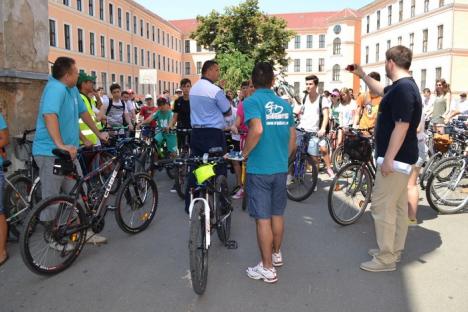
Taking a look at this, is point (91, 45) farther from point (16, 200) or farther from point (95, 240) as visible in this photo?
point (95, 240)

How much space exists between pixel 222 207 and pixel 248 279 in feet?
2.92

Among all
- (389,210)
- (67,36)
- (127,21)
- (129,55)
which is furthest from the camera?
(129,55)

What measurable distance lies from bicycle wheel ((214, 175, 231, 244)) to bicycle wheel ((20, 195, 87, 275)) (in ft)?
4.61

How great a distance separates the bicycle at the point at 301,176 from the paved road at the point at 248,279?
5.09 feet

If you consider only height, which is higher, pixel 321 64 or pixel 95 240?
pixel 321 64

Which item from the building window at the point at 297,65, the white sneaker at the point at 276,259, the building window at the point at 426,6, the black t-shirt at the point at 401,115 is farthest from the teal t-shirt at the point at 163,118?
the building window at the point at 297,65

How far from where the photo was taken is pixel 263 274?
417cm

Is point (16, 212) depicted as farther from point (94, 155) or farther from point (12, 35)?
point (12, 35)

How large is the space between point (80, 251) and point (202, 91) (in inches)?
96.7

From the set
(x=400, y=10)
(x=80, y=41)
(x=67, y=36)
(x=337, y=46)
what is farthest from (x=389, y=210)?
(x=337, y=46)

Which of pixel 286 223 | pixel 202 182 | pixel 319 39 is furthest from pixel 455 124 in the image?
pixel 319 39

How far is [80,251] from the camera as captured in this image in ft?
15.5

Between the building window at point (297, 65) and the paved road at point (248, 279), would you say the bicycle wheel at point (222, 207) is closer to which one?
the paved road at point (248, 279)

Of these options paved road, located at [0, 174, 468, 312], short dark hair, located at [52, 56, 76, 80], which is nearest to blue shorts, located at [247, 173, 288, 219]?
paved road, located at [0, 174, 468, 312]
